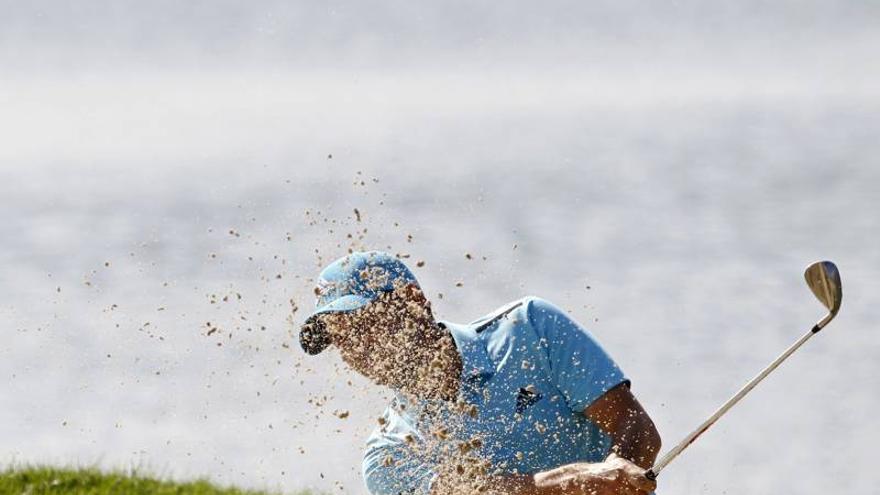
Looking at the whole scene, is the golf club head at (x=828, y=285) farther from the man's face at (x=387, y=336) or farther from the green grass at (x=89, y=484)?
the green grass at (x=89, y=484)

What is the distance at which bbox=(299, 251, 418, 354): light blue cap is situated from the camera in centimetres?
423

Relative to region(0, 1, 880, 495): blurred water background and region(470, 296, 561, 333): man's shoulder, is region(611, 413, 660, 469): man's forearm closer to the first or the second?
region(470, 296, 561, 333): man's shoulder

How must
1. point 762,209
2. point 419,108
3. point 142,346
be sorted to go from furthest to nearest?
point 419,108, point 762,209, point 142,346

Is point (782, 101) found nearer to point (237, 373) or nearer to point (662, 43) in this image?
point (662, 43)

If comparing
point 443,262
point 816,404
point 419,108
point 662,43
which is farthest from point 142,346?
point 662,43

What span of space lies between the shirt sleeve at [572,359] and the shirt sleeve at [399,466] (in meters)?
0.40

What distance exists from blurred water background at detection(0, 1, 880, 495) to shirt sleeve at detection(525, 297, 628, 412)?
30.0 inches

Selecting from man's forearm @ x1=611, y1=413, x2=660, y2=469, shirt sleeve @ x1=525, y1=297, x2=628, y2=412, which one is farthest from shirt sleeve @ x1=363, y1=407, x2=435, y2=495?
man's forearm @ x1=611, y1=413, x2=660, y2=469

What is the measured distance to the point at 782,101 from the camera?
74.4ft

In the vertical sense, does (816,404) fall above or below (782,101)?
below

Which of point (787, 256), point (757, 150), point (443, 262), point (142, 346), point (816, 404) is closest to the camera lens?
point (816, 404)

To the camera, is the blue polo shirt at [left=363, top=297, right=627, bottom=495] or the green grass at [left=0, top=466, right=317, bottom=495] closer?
the blue polo shirt at [left=363, top=297, right=627, bottom=495]

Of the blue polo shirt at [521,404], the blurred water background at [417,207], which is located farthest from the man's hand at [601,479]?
the blurred water background at [417,207]

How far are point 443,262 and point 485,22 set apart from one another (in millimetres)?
12391
